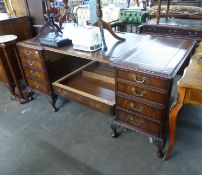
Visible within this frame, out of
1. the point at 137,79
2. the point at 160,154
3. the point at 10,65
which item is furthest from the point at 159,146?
the point at 10,65

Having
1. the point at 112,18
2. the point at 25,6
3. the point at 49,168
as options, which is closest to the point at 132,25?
the point at 112,18

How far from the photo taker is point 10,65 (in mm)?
2010

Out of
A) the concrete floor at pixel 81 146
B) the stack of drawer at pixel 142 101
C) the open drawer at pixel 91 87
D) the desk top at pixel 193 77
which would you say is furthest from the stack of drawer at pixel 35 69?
the desk top at pixel 193 77

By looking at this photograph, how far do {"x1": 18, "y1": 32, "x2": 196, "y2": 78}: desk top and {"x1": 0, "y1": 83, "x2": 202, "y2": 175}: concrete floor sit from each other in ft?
2.30

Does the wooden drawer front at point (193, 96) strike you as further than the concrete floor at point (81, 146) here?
No

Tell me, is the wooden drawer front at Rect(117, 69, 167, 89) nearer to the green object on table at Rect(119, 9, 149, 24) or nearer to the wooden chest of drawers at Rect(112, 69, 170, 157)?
the wooden chest of drawers at Rect(112, 69, 170, 157)

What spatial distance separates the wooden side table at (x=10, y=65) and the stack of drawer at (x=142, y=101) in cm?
123

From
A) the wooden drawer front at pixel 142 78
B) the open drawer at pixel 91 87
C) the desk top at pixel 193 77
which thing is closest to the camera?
the desk top at pixel 193 77

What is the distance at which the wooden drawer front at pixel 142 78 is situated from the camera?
1152 millimetres

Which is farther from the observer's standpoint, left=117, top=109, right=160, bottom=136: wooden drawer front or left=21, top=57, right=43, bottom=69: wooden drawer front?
left=21, top=57, right=43, bottom=69: wooden drawer front

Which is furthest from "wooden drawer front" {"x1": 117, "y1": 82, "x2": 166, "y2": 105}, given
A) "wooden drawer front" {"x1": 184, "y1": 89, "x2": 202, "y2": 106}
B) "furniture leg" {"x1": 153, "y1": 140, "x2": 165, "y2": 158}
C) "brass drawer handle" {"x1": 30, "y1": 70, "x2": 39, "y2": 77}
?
"brass drawer handle" {"x1": 30, "y1": 70, "x2": 39, "y2": 77}

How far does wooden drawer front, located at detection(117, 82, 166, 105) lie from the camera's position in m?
1.20

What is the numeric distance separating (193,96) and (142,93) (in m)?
0.31

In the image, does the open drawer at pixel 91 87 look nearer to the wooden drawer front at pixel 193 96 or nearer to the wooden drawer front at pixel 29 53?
the wooden drawer front at pixel 29 53
